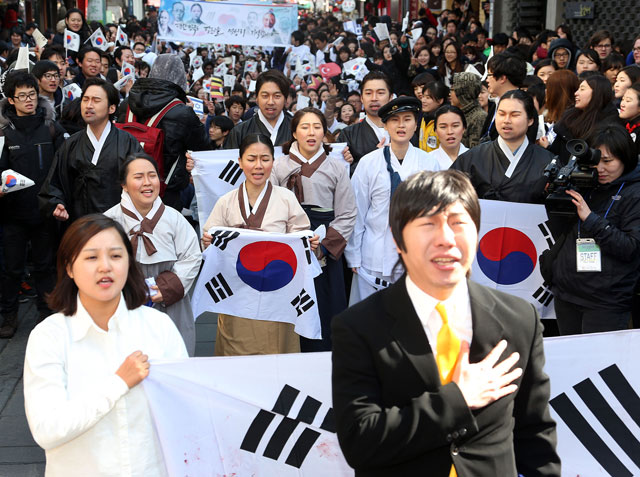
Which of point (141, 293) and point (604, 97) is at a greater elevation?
point (604, 97)

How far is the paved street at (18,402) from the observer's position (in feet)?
13.5

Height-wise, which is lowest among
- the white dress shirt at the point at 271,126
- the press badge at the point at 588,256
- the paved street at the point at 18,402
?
the paved street at the point at 18,402

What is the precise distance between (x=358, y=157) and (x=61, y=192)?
2160 mm

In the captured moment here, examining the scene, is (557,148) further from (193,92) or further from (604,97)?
(193,92)

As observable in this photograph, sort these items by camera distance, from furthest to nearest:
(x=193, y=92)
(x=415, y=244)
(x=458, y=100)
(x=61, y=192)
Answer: (x=193, y=92)
(x=458, y=100)
(x=61, y=192)
(x=415, y=244)

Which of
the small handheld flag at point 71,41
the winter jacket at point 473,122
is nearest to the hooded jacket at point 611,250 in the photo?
the winter jacket at point 473,122

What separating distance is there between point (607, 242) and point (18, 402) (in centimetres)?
358

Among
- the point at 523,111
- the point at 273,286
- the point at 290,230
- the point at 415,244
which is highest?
the point at 523,111

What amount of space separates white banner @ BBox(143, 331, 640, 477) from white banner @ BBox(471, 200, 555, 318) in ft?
5.25

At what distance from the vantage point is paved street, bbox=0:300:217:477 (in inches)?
162

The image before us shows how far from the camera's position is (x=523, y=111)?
4.83m

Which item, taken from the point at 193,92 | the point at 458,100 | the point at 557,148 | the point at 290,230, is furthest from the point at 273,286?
the point at 193,92

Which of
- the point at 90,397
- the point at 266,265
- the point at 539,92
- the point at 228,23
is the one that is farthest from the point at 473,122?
the point at 90,397

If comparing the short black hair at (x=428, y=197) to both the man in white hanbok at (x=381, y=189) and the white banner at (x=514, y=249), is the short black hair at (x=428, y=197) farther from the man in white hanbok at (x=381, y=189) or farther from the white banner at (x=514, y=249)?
the man in white hanbok at (x=381, y=189)
